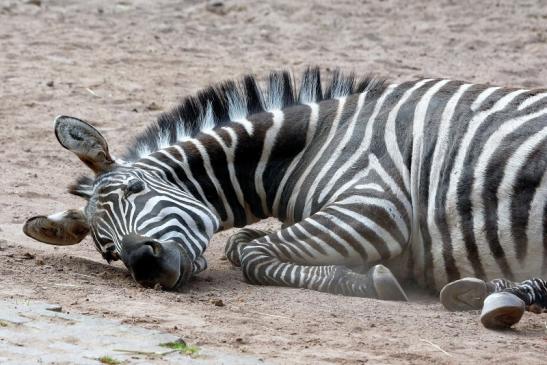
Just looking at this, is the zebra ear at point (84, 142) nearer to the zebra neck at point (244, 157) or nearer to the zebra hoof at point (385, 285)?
the zebra neck at point (244, 157)

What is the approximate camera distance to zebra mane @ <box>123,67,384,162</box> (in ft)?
27.5

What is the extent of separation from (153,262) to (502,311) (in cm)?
217

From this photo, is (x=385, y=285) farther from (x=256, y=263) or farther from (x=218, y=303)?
(x=218, y=303)

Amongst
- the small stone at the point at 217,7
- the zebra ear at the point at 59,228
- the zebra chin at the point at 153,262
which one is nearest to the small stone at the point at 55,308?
the zebra chin at the point at 153,262

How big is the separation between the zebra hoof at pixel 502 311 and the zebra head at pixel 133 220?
1955mm

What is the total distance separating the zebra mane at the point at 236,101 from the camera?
8.38 metres

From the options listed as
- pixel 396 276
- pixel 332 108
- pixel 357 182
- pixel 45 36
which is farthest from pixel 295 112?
pixel 45 36

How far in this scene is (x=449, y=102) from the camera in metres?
7.78

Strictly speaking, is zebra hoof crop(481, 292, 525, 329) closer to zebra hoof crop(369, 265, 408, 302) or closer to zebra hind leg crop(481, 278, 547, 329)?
zebra hind leg crop(481, 278, 547, 329)

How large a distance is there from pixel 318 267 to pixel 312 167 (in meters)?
0.79

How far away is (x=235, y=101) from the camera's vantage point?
8.45m

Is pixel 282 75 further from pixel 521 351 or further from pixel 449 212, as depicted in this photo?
pixel 521 351

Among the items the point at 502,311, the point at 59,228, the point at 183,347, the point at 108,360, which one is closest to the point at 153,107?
the point at 59,228

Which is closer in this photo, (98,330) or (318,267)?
(98,330)
